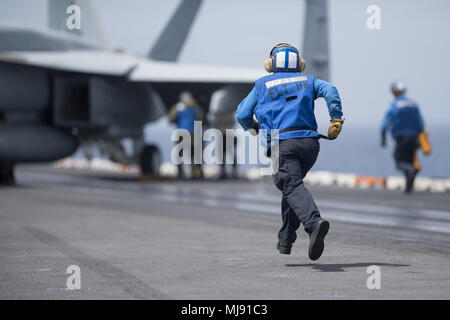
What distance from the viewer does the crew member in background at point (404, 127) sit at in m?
17.5

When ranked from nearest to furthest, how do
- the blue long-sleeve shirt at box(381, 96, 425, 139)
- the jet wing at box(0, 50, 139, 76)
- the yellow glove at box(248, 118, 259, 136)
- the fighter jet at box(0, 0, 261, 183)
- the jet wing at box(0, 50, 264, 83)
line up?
the yellow glove at box(248, 118, 259, 136), the blue long-sleeve shirt at box(381, 96, 425, 139), the fighter jet at box(0, 0, 261, 183), the jet wing at box(0, 50, 139, 76), the jet wing at box(0, 50, 264, 83)

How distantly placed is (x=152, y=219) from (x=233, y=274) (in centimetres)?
530

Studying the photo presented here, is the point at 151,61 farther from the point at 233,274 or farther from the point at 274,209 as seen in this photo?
the point at 233,274

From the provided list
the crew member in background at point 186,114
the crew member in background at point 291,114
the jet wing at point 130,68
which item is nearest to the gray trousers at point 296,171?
the crew member in background at point 291,114

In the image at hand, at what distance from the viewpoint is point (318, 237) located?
290 inches

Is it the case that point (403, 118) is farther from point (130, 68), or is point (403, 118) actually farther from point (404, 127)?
point (130, 68)

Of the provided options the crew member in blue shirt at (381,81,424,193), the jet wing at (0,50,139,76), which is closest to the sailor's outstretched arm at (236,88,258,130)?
the crew member in blue shirt at (381,81,424,193)

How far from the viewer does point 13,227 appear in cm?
1084

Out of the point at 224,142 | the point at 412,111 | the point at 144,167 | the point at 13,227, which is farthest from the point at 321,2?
the point at 13,227

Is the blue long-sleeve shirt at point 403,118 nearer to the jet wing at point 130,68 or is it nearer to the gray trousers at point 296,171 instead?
the jet wing at point 130,68

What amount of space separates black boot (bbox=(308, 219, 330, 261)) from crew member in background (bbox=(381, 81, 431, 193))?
411 inches

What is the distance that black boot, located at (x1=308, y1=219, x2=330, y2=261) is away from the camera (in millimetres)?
7328

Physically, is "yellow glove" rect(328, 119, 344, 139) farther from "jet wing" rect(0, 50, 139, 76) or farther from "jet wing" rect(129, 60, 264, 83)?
"jet wing" rect(129, 60, 264, 83)

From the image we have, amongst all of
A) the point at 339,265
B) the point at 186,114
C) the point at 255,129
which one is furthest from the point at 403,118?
the point at 339,265
